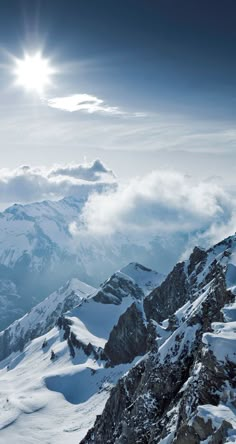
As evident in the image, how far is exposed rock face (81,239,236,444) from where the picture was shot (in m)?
48.7

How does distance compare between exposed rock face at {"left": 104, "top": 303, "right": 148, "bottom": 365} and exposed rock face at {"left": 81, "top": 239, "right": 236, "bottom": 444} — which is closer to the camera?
exposed rock face at {"left": 81, "top": 239, "right": 236, "bottom": 444}

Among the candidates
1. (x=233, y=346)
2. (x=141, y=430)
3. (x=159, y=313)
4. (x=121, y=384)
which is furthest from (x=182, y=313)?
(x=159, y=313)

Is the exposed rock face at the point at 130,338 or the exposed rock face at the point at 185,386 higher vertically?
the exposed rock face at the point at 185,386

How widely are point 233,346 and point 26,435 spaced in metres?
135

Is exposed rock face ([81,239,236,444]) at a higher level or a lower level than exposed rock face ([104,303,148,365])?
higher

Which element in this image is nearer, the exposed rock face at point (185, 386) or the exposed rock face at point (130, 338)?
the exposed rock face at point (185, 386)

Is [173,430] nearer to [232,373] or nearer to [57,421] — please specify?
[232,373]

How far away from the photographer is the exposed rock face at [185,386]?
1917 inches

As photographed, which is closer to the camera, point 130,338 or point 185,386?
point 185,386

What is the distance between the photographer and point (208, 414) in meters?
47.3

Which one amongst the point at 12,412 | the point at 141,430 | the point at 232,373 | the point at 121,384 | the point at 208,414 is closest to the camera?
the point at 208,414

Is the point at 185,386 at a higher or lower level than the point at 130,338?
higher

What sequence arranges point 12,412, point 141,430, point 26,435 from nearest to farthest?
point 141,430 < point 26,435 < point 12,412

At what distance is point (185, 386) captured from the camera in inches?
2387
